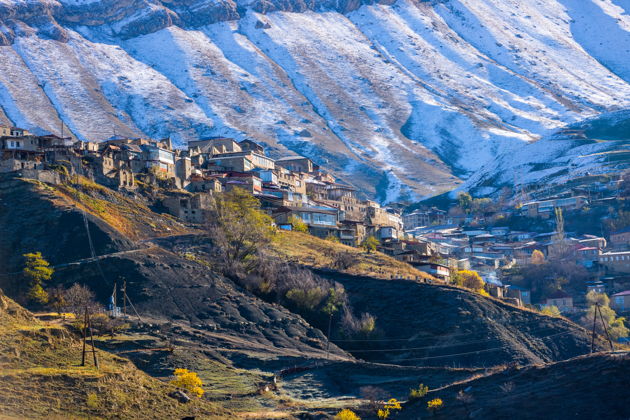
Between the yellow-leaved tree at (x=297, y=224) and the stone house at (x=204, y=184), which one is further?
the yellow-leaved tree at (x=297, y=224)

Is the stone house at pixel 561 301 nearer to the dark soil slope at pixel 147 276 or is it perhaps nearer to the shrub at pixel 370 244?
the shrub at pixel 370 244

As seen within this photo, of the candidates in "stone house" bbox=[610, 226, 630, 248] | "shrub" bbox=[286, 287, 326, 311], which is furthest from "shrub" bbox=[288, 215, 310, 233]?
"stone house" bbox=[610, 226, 630, 248]

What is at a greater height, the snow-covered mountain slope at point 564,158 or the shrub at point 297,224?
the snow-covered mountain slope at point 564,158

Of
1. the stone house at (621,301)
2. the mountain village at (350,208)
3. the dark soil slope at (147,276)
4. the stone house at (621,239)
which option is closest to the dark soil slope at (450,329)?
the dark soil slope at (147,276)

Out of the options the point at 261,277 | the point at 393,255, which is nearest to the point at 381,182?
the point at 393,255

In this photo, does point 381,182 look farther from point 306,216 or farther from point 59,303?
point 59,303

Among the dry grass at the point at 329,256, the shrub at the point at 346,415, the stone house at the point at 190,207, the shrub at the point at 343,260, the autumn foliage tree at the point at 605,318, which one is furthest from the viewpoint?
the autumn foliage tree at the point at 605,318
